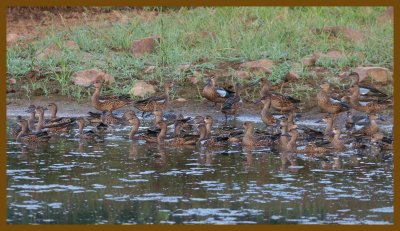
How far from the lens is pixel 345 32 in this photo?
20625 millimetres

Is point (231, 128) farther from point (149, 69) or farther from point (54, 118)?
point (149, 69)

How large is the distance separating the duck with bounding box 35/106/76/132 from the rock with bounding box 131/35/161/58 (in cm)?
323

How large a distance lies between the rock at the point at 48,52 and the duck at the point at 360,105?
5605mm

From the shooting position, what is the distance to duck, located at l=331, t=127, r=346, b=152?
15625 mm

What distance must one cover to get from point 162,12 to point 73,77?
4511mm

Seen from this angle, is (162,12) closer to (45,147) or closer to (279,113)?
(279,113)

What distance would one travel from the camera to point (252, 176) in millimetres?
13492

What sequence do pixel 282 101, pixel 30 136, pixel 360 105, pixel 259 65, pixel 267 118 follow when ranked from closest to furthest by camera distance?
pixel 30 136, pixel 267 118, pixel 282 101, pixel 360 105, pixel 259 65

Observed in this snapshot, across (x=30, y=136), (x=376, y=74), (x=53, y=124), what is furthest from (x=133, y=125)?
(x=376, y=74)

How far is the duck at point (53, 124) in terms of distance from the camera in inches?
667

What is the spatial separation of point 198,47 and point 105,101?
2.78 metres

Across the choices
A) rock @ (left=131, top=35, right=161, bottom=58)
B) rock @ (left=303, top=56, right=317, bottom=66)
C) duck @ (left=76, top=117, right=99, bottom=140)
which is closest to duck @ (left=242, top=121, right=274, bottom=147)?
duck @ (left=76, top=117, right=99, bottom=140)

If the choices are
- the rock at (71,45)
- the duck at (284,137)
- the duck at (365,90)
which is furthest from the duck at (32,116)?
the duck at (365,90)

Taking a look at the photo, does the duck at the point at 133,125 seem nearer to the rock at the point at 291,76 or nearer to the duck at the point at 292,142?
the duck at the point at 292,142
